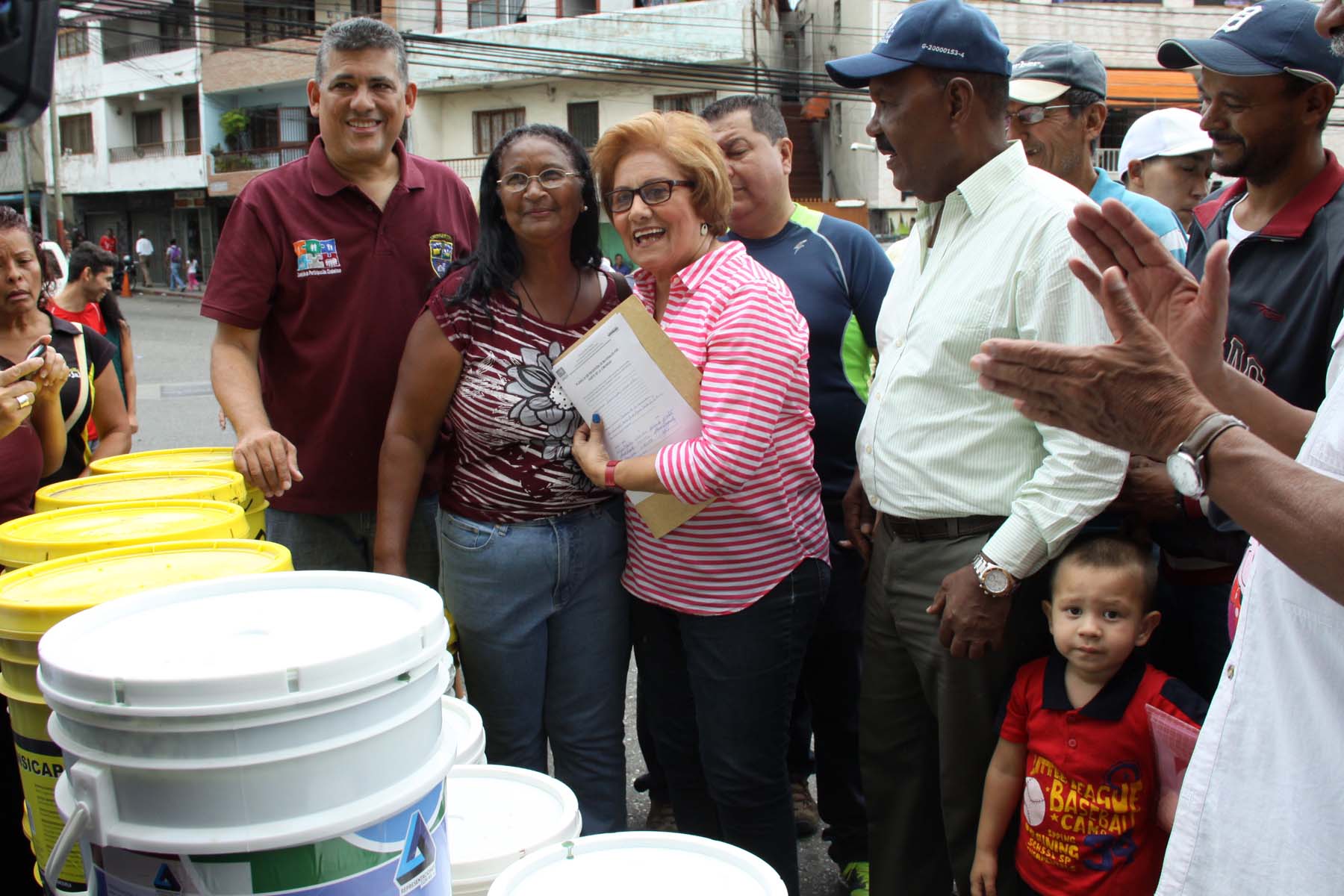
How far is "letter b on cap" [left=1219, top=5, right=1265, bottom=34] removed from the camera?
86.7 inches

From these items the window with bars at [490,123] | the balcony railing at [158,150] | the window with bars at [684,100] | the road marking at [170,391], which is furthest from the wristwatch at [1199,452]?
the balcony railing at [158,150]

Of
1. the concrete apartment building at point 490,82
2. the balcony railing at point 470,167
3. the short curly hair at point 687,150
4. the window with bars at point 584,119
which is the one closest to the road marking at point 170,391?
the concrete apartment building at point 490,82

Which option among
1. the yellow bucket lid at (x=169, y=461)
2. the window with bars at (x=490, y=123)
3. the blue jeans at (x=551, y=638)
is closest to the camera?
the blue jeans at (x=551, y=638)

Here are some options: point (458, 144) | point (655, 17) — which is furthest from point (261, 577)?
point (458, 144)

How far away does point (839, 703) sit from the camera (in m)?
3.15

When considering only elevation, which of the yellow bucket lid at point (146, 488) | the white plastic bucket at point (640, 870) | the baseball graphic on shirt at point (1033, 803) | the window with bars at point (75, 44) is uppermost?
the window with bars at point (75, 44)

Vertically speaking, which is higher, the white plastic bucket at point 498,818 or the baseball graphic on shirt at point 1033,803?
the white plastic bucket at point 498,818

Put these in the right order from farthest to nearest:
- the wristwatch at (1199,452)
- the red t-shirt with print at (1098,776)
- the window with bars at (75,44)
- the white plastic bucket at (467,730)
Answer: the window with bars at (75,44) → the red t-shirt with print at (1098,776) → the white plastic bucket at (467,730) → the wristwatch at (1199,452)

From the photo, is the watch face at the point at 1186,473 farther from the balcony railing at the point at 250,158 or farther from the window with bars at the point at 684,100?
the balcony railing at the point at 250,158

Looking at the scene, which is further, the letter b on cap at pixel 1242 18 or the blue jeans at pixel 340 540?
the blue jeans at pixel 340 540

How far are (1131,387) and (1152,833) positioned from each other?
1307 millimetres

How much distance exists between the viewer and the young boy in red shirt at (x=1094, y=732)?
7.04ft

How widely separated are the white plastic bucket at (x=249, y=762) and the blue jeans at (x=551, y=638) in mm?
1145

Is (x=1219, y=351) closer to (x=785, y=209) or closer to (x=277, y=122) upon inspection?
(x=785, y=209)
